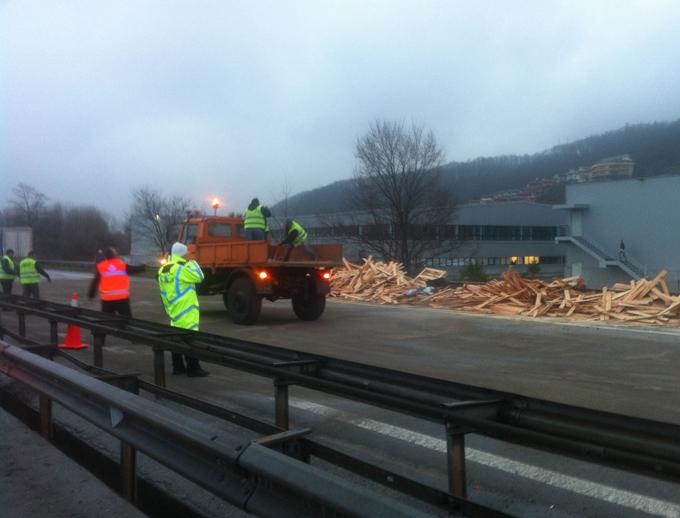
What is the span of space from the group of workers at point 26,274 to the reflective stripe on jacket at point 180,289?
33.7 ft

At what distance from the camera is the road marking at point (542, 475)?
4.45m

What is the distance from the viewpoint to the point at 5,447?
572 centimetres

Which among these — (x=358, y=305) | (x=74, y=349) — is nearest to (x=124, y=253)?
(x=358, y=305)

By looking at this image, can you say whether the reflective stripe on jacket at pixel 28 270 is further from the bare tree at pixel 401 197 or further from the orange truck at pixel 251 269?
the bare tree at pixel 401 197

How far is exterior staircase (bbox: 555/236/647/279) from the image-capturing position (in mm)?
54562

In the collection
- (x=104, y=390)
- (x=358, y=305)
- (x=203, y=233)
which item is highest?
(x=203, y=233)

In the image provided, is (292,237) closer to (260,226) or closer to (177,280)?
(260,226)

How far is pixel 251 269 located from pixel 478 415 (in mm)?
10913

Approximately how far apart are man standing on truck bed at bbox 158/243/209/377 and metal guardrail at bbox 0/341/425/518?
348cm

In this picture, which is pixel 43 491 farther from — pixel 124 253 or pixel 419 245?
pixel 124 253

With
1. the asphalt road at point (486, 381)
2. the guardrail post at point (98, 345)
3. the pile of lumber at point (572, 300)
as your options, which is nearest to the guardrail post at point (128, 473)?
the asphalt road at point (486, 381)

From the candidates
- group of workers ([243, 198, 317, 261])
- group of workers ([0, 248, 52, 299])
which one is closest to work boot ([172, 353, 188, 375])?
group of workers ([243, 198, 317, 261])

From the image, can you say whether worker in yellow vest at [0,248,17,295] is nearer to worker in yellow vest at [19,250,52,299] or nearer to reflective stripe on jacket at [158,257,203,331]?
worker in yellow vest at [19,250,52,299]

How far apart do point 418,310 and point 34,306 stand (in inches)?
432
